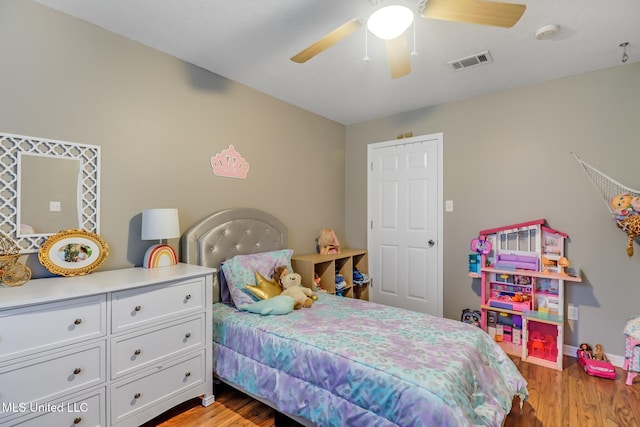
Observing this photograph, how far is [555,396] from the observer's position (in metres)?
2.20

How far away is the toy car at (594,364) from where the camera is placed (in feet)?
7.96

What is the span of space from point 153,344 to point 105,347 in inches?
10.0

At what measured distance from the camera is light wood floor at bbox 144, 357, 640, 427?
6.28 feet

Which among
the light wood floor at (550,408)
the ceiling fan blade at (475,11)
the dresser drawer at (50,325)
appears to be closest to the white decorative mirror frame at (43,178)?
the dresser drawer at (50,325)

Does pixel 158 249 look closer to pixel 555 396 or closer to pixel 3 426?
pixel 3 426

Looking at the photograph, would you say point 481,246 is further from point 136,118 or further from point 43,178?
point 43,178

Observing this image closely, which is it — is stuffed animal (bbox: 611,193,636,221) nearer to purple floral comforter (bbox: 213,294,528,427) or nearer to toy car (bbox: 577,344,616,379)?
toy car (bbox: 577,344,616,379)

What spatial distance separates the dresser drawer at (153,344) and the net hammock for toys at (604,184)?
10.9 feet

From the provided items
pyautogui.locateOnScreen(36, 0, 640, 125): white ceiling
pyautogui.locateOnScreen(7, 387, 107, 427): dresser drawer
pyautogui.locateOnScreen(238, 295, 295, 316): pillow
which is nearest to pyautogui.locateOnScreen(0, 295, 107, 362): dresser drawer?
pyautogui.locateOnScreen(7, 387, 107, 427): dresser drawer

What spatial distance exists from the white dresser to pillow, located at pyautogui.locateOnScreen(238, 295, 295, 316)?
297mm

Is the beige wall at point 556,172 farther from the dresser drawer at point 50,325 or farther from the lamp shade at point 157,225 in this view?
the dresser drawer at point 50,325

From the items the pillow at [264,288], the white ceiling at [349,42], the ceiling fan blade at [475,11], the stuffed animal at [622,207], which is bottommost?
the pillow at [264,288]

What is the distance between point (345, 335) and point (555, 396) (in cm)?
165

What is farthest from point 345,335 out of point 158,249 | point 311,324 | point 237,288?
point 158,249
